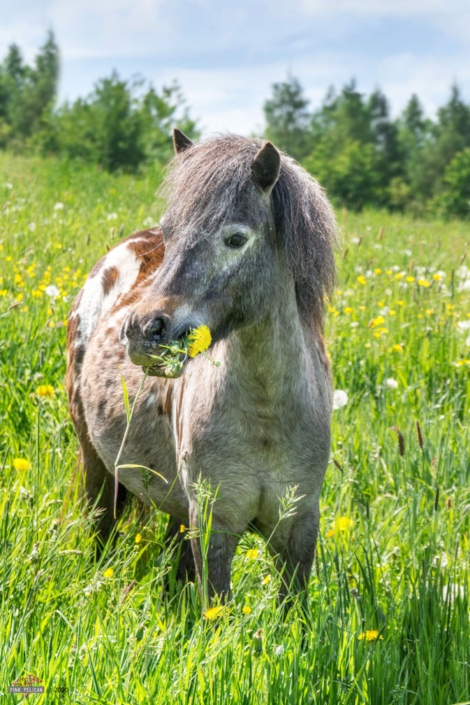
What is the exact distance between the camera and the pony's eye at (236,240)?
8.11ft

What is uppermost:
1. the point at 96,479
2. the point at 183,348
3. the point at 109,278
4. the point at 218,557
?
the point at 183,348

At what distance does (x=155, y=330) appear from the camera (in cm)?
229

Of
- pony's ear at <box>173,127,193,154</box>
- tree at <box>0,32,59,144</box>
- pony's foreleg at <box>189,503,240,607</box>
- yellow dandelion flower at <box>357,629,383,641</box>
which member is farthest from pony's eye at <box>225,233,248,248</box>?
tree at <box>0,32,59,144</box>

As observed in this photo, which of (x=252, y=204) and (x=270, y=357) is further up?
(x=252, y=204)

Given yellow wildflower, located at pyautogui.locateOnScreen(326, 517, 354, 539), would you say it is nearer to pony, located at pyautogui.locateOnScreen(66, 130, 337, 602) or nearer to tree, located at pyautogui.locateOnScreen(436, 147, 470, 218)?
pony, located at pyautogui.locateOnScreen(66, 130, 337, 602)

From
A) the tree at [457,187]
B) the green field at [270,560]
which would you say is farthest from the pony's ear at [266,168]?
the tree at [457,187]

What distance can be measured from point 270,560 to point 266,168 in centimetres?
145

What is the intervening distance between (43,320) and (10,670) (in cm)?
342

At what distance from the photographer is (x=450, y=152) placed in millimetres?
60094

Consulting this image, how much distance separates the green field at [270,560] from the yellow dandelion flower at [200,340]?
2.47 feet

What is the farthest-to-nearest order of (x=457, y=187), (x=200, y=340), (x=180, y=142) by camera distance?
(x=457, y=187) → (x=180, y=142) → (x=200, y=340)

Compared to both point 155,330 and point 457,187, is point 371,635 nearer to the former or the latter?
point 155,330

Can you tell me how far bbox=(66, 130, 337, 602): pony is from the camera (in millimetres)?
2426

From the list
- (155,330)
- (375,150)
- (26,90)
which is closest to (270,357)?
(155,330)
